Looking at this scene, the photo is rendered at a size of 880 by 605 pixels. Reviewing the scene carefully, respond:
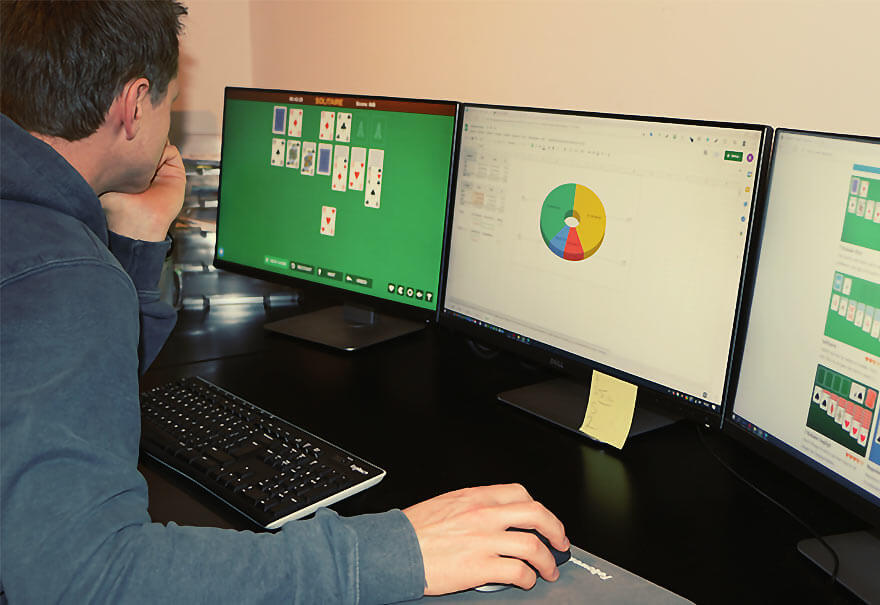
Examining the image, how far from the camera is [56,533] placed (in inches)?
25.1

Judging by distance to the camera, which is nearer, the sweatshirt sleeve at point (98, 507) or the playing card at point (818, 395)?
the sweatshirt sleeve at point (98, 507)

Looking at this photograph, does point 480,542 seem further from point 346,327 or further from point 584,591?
point 346,327

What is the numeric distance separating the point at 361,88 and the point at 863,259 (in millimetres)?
1434

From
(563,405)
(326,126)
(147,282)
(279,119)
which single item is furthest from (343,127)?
(563,405)

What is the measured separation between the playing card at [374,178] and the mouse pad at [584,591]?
825mm

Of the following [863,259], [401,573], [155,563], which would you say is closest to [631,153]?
[863,259]

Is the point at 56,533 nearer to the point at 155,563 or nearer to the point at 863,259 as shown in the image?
the point at 155,563

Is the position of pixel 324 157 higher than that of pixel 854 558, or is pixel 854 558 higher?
pixel 324 157

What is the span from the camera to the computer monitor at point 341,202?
4.70 feet

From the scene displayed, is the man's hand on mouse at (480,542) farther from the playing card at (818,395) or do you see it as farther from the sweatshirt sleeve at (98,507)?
the playing card at (818,395)

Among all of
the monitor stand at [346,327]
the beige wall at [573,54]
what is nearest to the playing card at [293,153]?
the monitor stand at [346,327]

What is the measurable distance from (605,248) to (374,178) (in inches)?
19.8

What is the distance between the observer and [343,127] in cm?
152

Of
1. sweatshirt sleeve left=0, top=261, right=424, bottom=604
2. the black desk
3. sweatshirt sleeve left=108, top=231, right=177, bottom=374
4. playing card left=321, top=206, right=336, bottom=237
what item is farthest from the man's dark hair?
playing card left=321, top=206, right=336, bottom=237
